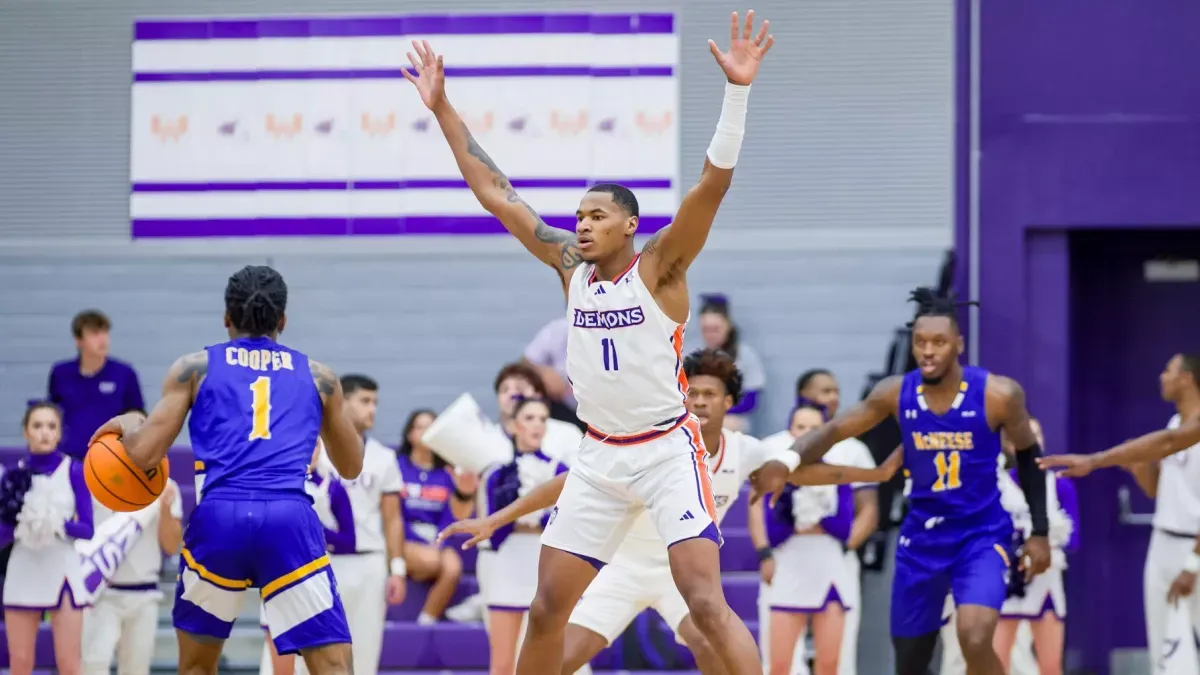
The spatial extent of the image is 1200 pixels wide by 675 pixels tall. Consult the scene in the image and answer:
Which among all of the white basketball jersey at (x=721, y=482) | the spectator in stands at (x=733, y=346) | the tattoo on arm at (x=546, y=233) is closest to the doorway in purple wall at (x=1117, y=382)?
the spectator in stands at (x=733, y=346)

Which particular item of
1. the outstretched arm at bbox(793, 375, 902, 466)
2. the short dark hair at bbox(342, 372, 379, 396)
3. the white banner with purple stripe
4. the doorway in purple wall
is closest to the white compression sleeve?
the outstretched arm at bbox(793, 375, 902, 466)

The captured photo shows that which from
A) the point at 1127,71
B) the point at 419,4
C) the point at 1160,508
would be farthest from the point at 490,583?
the point at 1127,71

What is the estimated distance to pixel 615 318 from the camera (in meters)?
5.42

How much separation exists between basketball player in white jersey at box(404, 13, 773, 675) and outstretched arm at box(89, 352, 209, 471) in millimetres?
1304

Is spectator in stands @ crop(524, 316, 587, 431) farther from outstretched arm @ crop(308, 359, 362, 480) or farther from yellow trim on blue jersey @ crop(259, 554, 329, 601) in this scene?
yellow trim on blue jersey @ crop(259, 554, 329, 601)

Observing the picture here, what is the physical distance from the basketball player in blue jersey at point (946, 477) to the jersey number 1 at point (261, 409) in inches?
96.7

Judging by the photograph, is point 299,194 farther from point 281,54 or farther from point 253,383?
point 253,383

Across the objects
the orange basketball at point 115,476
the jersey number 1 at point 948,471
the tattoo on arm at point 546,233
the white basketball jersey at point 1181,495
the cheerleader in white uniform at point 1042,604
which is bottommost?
the cheerleader in white uniform at point 1042,604

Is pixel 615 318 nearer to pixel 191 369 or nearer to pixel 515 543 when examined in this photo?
pixel 191 369

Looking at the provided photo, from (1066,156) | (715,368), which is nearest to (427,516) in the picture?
(715,368)

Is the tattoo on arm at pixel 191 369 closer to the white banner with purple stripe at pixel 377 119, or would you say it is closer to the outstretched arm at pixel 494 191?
the outstretched arm at pixel 494 191

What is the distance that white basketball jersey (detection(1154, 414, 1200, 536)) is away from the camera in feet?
29.5

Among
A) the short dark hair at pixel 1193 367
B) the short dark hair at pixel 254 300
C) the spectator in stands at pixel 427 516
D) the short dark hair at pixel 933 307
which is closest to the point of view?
the short dark hair at pixel 254 300

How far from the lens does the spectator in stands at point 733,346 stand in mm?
10539
